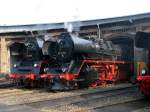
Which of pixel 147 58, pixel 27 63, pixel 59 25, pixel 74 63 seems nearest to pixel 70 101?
pixel 147 58

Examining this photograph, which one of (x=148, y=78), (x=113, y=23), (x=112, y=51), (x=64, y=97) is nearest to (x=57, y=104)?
(x=64, y=97)

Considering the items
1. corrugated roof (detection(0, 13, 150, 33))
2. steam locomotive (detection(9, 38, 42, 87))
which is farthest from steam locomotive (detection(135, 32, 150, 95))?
corrugated roof (detection(0, 13, 150, 33))

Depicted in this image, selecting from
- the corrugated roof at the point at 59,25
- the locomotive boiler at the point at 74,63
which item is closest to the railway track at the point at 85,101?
the locomotive boiler at the point at 74,63

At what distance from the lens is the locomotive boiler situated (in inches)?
723

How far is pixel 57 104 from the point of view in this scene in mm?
13898

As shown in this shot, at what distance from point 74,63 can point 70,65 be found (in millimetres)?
356

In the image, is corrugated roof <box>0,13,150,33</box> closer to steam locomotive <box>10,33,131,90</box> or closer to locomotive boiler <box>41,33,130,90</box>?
steam locomotive <box>10,33,131,90</box>

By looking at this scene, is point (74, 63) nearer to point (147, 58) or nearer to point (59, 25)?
point (147, 58)

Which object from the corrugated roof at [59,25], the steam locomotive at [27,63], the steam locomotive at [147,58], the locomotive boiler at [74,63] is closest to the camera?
the steam locomotive at [147,58]

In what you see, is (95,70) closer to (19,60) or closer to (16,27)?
(19,60)

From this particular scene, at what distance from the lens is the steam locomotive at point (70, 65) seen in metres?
18.4

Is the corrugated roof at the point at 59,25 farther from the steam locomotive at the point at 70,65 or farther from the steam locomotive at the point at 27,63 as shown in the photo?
the steam locomotive at the point at 27,63

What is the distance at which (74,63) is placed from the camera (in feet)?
61.8

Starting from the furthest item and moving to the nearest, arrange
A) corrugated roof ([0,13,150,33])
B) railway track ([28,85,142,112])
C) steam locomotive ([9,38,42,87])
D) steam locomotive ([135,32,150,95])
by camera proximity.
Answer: corrugated roof ([0,13,150,33]) < steam locomotive ([9,38,42,87]) < steam locomotive ([135,32,150,95]) < railway track ([28,85,142,112])
